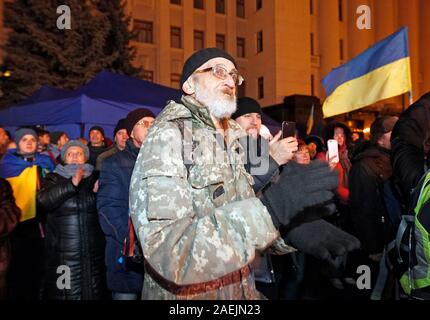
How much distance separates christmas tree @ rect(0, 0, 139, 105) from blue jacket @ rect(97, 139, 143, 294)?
49.8 ft

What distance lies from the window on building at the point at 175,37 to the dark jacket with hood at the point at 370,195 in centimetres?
2471

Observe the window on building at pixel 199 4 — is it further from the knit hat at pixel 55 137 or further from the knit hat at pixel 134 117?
the knit hat at pixel 134 117

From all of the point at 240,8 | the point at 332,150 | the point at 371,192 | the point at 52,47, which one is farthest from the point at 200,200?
the point at 240,8

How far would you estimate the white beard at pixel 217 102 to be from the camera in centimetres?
202

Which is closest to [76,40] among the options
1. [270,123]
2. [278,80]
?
[270,123]

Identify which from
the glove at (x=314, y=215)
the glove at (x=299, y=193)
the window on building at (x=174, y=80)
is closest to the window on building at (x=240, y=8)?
the window on building at (x=174, y=80)

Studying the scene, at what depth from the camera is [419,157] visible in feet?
8.95

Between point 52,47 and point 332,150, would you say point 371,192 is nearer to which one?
point 332,150

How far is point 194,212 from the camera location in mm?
1646

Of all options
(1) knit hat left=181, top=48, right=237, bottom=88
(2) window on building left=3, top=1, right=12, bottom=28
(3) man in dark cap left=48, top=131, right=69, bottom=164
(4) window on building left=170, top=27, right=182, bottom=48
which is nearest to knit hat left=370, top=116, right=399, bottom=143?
(1) knit hat left=181, top=48, right=237, bottom=88

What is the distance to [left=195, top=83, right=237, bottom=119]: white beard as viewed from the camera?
6.63 ft

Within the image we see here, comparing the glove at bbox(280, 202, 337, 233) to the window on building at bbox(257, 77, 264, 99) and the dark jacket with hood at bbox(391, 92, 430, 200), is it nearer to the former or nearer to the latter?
the dark jacket with hood at bbox(391, 92, 430, 200)
